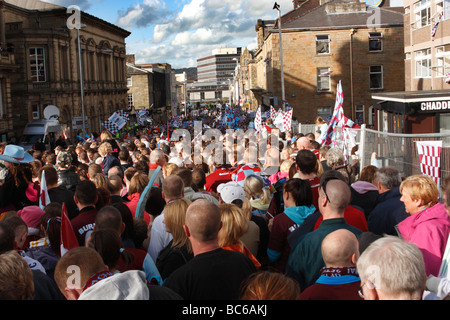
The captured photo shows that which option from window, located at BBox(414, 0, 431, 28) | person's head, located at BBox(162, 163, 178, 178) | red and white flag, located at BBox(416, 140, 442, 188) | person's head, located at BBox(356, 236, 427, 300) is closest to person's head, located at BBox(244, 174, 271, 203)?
person's head, located at BBox(162, 163, 178, 178)

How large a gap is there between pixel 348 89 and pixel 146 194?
32.3 m

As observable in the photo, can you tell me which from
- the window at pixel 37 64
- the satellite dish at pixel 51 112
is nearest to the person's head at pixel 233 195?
the satellite dish at pixel 51 112

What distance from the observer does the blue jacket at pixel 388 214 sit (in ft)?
18.2

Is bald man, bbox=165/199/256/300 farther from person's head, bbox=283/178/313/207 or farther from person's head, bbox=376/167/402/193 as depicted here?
person's head, bbox=376/167/402/193

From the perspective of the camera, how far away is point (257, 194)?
6.59 metres

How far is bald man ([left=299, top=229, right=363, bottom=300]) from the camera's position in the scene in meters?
3.43

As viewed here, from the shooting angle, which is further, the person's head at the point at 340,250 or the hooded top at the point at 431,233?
the hooded top at the point at 431,233

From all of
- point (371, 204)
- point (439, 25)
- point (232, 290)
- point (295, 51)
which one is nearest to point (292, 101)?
point (295, 51)

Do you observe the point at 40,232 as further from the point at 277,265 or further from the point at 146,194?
the point at 277,265

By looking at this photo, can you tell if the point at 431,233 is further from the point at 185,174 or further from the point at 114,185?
the point at 114,185

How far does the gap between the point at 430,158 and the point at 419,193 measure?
11.8ft

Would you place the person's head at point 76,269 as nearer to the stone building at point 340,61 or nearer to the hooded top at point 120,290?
the hooded top at point 120,290

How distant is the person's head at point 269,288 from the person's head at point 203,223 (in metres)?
0.87

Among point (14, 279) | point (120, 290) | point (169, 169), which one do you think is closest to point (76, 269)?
point (14, 279)
